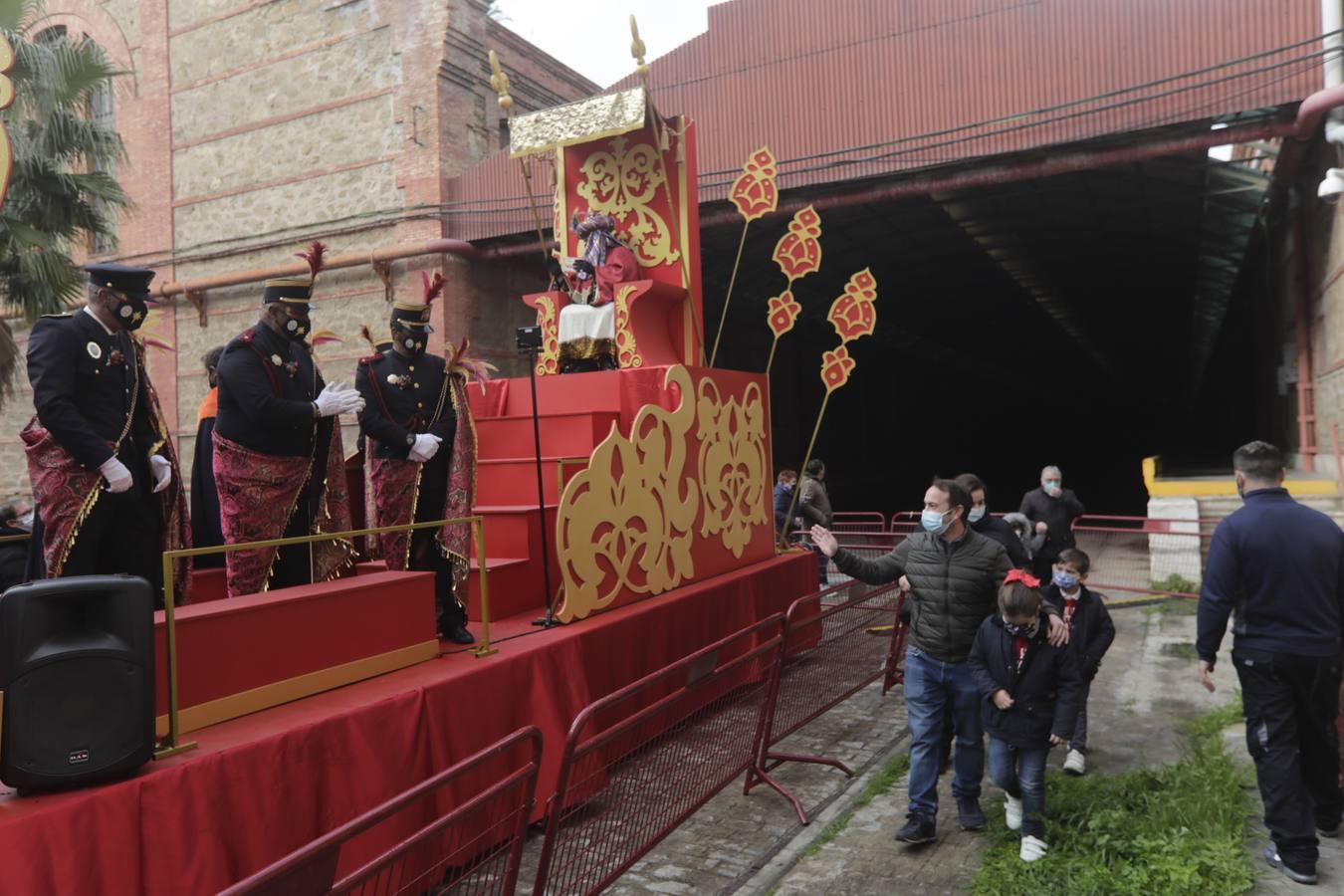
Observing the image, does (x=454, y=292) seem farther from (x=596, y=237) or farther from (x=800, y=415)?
(x=800, y=415)

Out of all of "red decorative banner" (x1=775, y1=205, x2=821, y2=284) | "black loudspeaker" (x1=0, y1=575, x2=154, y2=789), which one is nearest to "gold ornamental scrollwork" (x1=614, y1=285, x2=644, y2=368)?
"red decorative banner" (x1=775, y1=205, x2=821, y2=284)

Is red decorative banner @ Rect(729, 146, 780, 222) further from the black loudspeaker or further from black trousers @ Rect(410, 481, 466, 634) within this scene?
the black loudspeaker

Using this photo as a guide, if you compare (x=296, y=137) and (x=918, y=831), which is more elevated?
(x=296, y=137)

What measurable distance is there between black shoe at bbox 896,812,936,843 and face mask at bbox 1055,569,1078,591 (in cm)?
154

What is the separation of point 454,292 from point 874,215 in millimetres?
6752

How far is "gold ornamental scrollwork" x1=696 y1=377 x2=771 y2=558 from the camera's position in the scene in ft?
21.4

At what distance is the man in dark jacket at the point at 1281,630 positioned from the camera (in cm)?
373

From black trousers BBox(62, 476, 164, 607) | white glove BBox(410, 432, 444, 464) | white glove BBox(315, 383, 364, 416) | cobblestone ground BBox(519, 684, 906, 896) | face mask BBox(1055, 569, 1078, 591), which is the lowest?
cobblestone ground BBox(519, 684, 906, 896)

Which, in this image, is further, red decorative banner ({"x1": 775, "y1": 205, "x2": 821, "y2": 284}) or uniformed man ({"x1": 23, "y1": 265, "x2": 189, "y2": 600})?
red decorative banner ({"x1": 775, "y1": 205, "x2": 821, "y2": 284})

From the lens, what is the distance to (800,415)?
24062 millimetres

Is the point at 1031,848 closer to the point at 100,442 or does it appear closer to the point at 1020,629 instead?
the point at 1020,629

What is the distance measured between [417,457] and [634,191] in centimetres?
370

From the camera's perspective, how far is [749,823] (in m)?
4.60

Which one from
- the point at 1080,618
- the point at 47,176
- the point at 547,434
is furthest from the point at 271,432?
the point at 47,176
